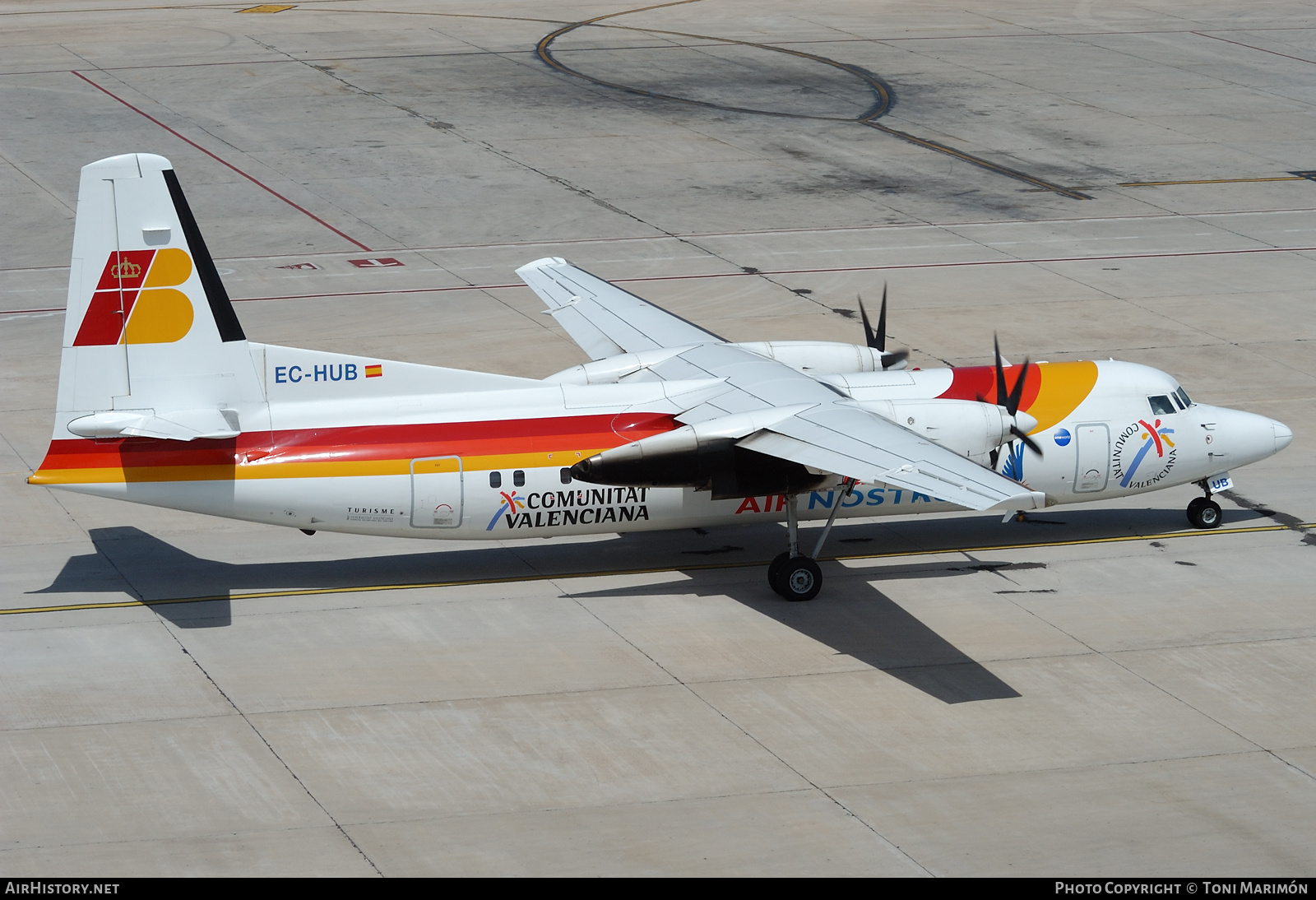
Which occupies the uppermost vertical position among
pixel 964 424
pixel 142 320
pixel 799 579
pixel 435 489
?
pixel 142 320

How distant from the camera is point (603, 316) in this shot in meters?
29.9

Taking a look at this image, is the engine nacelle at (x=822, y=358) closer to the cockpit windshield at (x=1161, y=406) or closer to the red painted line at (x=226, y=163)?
the cockpit windshield at (x=1161, y=406)

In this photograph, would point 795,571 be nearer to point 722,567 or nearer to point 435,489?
point 722,567

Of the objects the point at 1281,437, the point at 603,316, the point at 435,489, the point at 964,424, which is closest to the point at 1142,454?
the point at 1281,437

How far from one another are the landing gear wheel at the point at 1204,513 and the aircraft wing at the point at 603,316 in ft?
30.5

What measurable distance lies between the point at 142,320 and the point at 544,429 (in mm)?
6390

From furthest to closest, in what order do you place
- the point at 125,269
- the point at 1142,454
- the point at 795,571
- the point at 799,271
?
the point at 799,271
the point at 1142,454
the point at 795,571
the point at 125,269

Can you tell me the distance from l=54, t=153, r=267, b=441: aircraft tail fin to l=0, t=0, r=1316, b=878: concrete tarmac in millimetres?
3324

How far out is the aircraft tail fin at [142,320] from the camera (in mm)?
22531

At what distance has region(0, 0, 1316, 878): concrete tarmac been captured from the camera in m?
19.0

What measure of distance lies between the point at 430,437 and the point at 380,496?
1214mm

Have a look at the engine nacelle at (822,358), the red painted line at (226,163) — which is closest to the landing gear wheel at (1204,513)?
the engine nacelle at (822,358)

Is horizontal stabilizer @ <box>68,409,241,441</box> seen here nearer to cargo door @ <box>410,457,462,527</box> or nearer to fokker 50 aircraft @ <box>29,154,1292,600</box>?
fokker 50 aircraft @ <box>29,154,1292,600</box>
